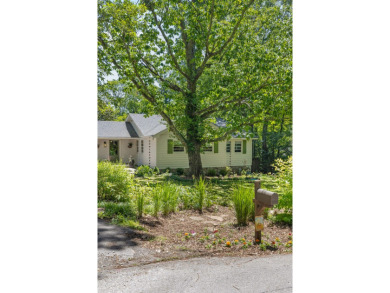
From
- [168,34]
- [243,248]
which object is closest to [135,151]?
[168,34]

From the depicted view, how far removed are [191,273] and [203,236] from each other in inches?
32.1

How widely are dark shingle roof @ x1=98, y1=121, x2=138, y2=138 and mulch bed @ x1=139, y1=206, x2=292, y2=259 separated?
7297 millimetres

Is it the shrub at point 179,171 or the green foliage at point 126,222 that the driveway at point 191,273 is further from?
the shrub at point 179,171

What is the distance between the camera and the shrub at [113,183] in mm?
4312

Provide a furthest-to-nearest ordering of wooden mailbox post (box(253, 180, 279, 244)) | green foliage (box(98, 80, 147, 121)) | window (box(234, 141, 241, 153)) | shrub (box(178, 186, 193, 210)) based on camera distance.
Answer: window (box(234, 141, 241, 153)) < green foliage (box(98, 80, 147, 121)) < shrub (box(178, 186, 193, 210)) < wooden mailbox post (box(253, 180, 279, 244))

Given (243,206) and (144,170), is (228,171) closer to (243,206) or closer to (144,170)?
(144,170)

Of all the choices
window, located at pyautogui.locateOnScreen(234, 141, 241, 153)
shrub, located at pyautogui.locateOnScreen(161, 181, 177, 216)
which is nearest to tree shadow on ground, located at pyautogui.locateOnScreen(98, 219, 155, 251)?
shrub, located at pyautogui.locateOnScreen(161, 181, 177, 216)

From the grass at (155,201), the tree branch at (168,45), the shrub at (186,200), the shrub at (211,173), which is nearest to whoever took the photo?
the grass at (155,201)

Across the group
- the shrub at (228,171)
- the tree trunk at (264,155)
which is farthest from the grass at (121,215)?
the shrub at (228,171)

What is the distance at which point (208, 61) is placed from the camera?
278 inches

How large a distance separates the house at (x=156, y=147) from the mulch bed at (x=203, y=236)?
6.25m

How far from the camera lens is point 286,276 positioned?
217cm

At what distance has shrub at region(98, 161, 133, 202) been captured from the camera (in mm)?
4312

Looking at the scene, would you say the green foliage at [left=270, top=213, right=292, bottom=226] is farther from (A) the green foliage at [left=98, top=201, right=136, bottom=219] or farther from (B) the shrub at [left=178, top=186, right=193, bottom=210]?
(A) the green foliage at [left=98, top=201, right=136, bottom=219]
